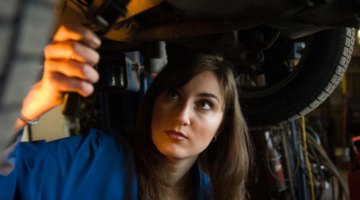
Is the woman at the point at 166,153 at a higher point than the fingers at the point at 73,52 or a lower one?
lower

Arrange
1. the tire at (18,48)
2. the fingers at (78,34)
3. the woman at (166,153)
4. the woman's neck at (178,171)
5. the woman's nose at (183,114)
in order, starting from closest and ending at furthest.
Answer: the tire at (18,48)
the fingers at (78,34)
the woman at (166,153)
the woman's nose at (183,114)
the woman's neck at (178,171)

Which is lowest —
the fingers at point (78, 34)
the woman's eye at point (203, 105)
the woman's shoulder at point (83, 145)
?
the woman's shoulder at point (83, 145)

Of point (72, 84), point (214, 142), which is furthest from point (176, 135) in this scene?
point (72, 84)

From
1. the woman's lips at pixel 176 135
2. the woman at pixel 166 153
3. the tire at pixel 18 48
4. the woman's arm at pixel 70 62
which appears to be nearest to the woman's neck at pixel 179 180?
the woman at pixel 166 153

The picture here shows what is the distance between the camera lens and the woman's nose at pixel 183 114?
3.11 ft

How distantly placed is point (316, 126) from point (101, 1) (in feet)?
13.5

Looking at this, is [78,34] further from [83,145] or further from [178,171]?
[178,171]

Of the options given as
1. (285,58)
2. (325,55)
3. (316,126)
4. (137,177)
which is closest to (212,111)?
(137,177)

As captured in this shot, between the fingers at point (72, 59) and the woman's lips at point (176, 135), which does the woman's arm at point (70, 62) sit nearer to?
the fingers at point (72, 59)

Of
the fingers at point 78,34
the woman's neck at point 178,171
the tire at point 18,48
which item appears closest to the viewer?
the tire at point 18,48

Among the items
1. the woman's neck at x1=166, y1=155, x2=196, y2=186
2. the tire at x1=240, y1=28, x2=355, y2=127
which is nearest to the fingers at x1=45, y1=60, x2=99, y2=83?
the woman's neck at x1=166, y1=155, x2=196, y2=186

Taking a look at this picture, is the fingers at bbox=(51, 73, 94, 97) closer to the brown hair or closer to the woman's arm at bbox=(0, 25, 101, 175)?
the woman's arm at bbox=(0, 25, 101, 175)

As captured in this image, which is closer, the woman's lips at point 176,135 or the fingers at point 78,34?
the fingers at point 78,34

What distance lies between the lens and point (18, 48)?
1.05 ft
